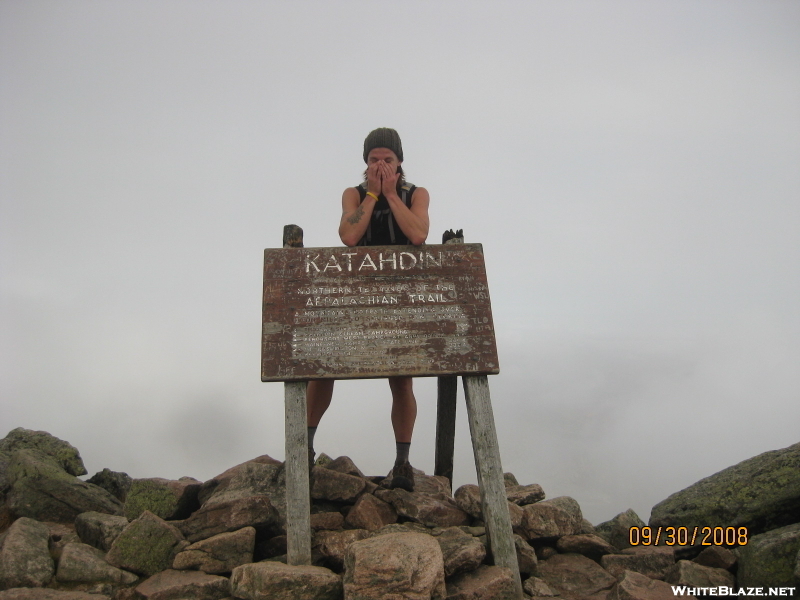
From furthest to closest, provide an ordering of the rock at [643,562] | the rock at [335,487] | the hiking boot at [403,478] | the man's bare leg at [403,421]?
the man's bare leg at [403,421], the hiking boot at [403,478], the rock at [335,487], the rock at [643,562]

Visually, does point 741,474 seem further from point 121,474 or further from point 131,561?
point 121,474

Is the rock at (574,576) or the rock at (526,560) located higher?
the rock at (526,560)

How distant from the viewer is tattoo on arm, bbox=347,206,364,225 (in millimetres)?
6922

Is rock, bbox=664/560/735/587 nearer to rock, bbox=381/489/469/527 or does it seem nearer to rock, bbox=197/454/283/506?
rock, bbox=381/489/469/527

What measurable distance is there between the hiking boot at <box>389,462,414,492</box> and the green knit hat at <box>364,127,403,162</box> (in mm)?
4283

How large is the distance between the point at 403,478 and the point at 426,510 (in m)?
0.58

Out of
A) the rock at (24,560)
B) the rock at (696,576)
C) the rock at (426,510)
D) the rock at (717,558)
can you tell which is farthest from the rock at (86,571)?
the rock at (717,558)

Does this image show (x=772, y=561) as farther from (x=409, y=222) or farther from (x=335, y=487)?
(x=409, y=222)

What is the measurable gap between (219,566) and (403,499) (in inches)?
Answer: 88.8

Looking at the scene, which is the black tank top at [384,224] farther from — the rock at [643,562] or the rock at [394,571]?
the rock at [643,562]

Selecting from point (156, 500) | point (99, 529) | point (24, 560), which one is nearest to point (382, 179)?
point (156, 500)

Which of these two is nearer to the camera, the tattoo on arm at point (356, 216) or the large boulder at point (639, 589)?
the large boulder at point (639, 589)

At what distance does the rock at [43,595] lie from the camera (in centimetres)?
501

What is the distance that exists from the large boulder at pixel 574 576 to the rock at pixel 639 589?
0.55 metres
